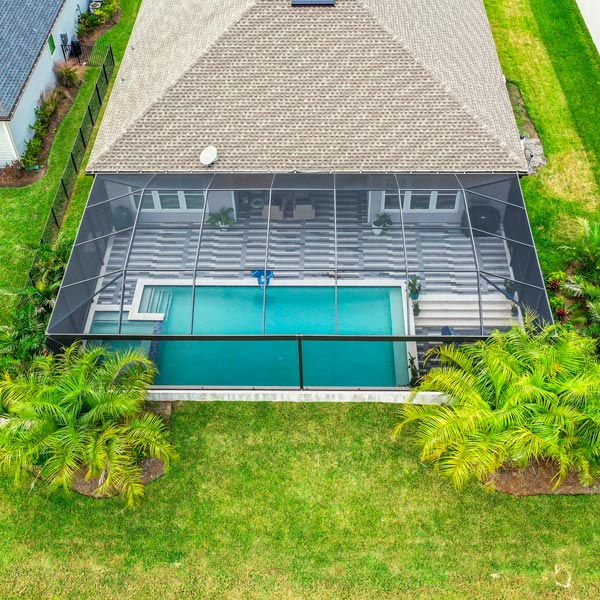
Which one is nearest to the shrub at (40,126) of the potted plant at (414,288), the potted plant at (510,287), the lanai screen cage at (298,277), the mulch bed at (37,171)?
the mulch bed at (37,171)

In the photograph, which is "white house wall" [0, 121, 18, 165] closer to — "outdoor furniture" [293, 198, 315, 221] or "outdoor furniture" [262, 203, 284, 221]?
"outdoor furniture" [262, 203, 284, 221]

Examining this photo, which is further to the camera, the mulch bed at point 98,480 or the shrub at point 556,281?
the shrub at point 556,281

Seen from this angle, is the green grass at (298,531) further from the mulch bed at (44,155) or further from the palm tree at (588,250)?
the mulch bed at (44,155)

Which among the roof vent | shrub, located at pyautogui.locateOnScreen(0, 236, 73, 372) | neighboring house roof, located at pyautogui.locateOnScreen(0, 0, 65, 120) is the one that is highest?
the roof vent

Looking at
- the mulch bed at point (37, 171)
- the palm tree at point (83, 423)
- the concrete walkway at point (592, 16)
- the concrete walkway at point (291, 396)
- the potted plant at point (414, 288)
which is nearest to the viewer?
the palm tree at point (83, 423)

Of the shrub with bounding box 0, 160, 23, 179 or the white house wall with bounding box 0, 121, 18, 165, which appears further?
the shrub with bounding box 0, 160, 23, 179

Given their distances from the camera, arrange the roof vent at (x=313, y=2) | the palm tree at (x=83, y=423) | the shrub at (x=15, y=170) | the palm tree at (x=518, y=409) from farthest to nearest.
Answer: the shrub at (x=15, y=170) → the roof vent at (x=313, y=2) → the palm tree at (x=83, y=423) → the palm tree at (x=518, y=409)

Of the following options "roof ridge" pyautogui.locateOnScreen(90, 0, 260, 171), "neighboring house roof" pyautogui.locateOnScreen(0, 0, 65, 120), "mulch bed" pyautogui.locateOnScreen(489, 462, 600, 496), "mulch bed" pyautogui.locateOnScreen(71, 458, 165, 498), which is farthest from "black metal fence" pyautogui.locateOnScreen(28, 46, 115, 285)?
"mulch bed" pyautogui.locateOnScreen(489, 462, 600, 496)

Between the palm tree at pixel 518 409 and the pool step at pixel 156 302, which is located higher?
the pool step at pixel 156 302
